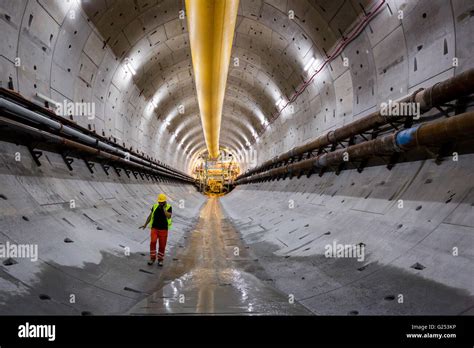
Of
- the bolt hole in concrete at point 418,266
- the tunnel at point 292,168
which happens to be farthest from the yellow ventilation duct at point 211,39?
the bolt hole in concrete at point 418,266

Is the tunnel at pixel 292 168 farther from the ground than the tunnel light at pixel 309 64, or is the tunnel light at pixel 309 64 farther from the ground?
the tunnel light at pixel 309 64

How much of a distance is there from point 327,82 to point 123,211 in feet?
19.2

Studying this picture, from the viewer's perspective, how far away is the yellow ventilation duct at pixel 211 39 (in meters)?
6.06

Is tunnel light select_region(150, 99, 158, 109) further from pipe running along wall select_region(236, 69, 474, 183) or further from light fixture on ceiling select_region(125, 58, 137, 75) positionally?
pipe running along wall select_region(236, 69, 474, 183)

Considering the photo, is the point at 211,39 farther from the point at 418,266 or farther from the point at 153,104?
the point at 418,266

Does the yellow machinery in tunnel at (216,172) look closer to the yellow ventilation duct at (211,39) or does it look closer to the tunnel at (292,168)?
the yellow ventilation duct at (211,39)

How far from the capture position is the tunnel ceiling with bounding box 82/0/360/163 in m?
6.38

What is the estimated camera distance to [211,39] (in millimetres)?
7160

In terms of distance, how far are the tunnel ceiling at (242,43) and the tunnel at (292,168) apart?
0.06 meters

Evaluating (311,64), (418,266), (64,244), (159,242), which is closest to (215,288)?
(159,242)

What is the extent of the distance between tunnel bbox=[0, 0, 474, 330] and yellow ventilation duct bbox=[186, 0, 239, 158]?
0.05 meters

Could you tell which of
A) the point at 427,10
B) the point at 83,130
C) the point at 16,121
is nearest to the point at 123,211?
the point at 83,130

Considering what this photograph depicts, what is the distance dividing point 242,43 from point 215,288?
849 centimetres
